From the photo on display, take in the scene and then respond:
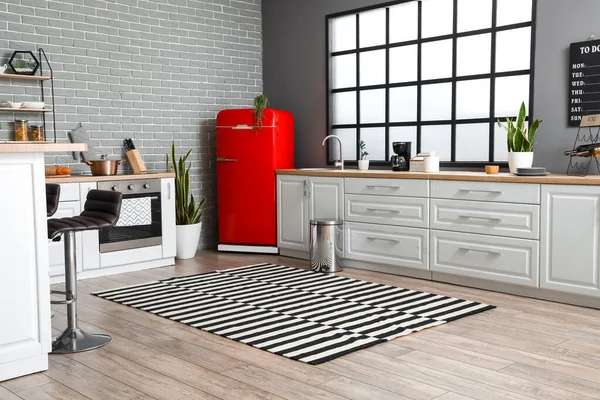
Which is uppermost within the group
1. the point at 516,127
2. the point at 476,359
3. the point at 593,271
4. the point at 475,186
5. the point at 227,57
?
the point at 227,57

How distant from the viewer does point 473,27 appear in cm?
536

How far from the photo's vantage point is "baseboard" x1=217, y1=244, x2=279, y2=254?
628 centimetres

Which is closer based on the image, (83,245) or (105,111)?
(83,245)

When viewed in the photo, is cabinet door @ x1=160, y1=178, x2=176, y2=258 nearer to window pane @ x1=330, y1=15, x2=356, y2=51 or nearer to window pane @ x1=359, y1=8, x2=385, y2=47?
window pane @ x1=330, y1=15, x2=356, y2=51

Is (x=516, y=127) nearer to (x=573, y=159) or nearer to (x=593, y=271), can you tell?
(x=573, y=159)

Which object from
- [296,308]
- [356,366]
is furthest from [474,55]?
[356,366]

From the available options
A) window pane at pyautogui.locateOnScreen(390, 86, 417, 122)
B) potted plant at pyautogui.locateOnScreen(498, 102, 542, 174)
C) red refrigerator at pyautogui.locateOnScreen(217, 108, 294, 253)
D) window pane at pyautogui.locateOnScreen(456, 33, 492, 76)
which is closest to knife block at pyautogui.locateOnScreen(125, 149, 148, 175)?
red refrigerator at pyautogui.locateOnScreen(217, 108, 294, 253)

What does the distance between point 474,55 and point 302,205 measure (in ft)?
6.38

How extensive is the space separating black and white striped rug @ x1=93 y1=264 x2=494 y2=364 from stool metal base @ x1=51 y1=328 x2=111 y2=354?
55 cm

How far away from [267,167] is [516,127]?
7.78 ft

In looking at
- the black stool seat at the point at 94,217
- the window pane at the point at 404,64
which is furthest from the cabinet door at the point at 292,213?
the black stool seat at the point at 94,217

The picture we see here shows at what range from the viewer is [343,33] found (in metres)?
6.36

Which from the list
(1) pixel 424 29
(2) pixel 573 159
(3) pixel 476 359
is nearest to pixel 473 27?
(1) pixel 424 29

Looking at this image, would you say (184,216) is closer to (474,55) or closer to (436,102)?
(436,102)
